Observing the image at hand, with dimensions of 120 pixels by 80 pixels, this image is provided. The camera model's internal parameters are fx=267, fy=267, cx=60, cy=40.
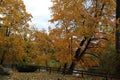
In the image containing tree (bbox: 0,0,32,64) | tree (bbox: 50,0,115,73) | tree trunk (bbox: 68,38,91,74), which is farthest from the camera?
tree (bbox: 0,0,32,64)

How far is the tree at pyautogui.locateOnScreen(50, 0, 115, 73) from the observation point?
2783 centimetres

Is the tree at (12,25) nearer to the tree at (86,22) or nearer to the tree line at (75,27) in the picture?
the tree line at (75,27)

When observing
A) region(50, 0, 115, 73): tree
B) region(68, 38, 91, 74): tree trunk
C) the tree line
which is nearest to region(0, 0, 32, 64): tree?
Result: the tree line

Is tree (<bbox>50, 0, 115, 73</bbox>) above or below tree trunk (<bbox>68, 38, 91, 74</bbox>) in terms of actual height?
above

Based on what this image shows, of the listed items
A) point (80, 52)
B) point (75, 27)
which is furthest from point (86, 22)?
point (80, 52)

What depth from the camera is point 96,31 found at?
28547 millimetres

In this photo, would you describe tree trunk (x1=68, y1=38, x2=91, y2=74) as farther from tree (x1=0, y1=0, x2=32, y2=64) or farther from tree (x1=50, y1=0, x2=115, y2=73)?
tree (x1=0, y1=0, x2=32, y2=64)

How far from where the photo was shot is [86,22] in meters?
27.8

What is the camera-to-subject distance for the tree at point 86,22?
2783 cm

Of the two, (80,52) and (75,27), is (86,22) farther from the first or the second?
(80,52)

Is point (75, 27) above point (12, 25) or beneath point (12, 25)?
beneath

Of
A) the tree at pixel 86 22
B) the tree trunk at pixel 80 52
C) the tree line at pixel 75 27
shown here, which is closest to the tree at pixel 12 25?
the tree line at pixel 75 27

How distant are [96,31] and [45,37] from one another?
27431 millimetres

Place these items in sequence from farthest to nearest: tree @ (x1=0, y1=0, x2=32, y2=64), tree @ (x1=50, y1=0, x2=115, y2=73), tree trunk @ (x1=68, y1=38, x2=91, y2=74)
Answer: tree @ (x1=0, y1=0, x2=32, y2=64) < tree trunk @ (x1=68, y1=38, x2=91, y2=74) < tree @ (x1=50, y1=0, x2=115, y2=73)
